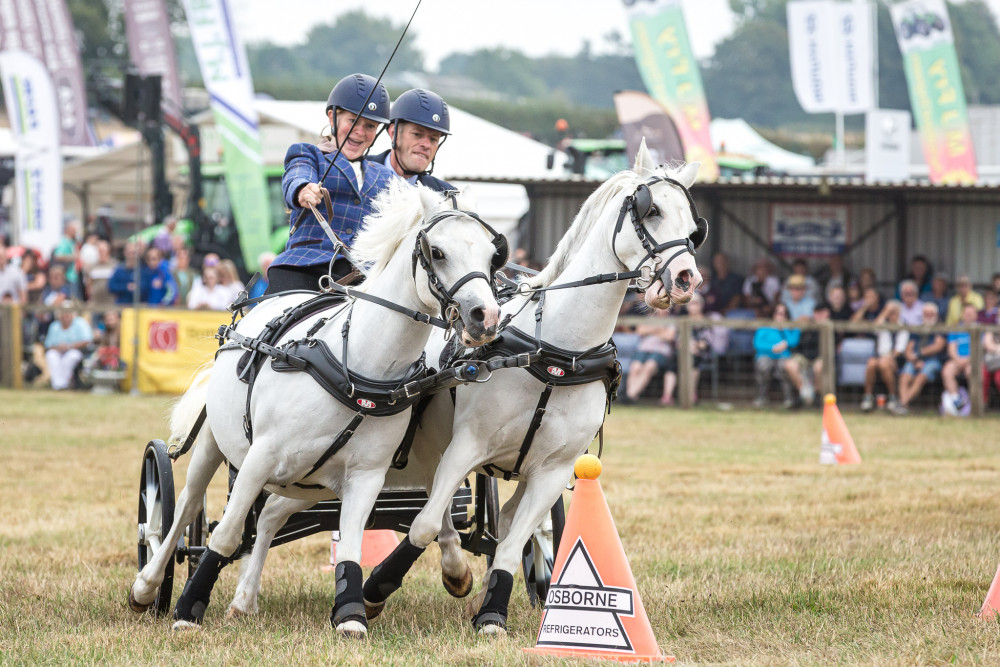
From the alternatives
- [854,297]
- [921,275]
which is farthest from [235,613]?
[921,275]

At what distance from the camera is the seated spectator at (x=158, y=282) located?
18.8m

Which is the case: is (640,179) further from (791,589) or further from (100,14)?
(100,14)

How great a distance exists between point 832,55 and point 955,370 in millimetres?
11541

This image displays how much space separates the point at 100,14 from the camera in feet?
213

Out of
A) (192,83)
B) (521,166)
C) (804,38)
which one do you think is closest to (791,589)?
(521,166)

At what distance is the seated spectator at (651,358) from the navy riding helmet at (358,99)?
35.1ft

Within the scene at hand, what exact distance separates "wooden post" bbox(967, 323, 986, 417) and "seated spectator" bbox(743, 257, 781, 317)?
2995mm

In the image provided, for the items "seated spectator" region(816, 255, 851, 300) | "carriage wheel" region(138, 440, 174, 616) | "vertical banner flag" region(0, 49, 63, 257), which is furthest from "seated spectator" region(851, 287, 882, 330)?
"vertical banner flag" region(0, 49, 63, 257)

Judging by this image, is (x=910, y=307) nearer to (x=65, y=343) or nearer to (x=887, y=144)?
(x=887, y=144)

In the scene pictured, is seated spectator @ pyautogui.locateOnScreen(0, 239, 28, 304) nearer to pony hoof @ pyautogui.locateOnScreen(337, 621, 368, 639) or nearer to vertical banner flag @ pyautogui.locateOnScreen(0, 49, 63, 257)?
vertical banner flag @ pyautogui.locateOnScreen(0, 49, 63, 257)

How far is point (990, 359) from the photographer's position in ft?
50.6

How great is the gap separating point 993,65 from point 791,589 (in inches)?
3350

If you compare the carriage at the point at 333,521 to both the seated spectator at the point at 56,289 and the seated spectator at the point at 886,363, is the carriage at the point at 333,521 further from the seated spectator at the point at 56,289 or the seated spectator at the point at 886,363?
the seated spectator at the point at 56,289

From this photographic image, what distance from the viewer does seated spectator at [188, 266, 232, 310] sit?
1758cm
